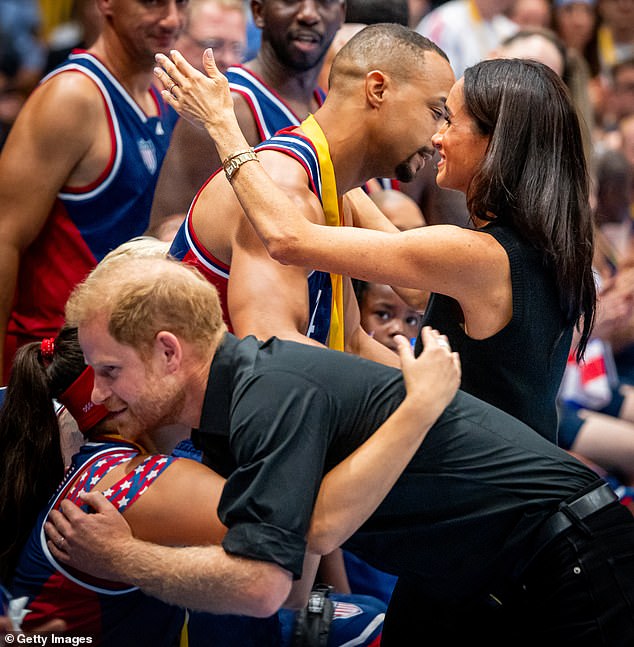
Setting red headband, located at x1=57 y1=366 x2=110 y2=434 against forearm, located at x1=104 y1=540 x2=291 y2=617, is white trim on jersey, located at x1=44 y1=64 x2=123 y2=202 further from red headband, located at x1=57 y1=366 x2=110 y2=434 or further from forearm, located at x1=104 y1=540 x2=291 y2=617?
forearm, located at x1=104 y1=540 x2=291 y2=617

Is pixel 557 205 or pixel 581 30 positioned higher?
pixel 557 205

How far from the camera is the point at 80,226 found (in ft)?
12.3

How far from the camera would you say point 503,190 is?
256 cm

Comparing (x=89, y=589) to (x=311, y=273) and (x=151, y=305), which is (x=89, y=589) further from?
(x=311, y=273)

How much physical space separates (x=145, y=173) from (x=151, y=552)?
75.7 inches

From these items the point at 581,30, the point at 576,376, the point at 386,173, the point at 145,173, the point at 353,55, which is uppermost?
the point at 353,55

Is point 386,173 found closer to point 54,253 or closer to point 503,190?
point 503,190

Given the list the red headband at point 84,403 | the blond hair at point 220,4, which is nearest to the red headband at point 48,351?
the red headband at point 84,403

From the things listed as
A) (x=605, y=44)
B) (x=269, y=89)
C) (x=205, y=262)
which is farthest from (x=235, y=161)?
(x=605, y=44)

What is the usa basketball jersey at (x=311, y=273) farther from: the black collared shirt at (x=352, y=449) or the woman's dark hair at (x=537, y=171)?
the black collared shirt at (x=352, y=449)

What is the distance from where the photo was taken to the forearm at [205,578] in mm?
2070

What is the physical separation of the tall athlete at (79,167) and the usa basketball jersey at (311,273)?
90cm

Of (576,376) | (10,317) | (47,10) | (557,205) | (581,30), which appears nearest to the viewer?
(557,205)

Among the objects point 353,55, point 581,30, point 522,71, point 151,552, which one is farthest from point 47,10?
point 151,552
